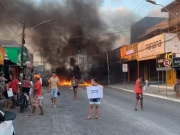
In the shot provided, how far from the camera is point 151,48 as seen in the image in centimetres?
3550

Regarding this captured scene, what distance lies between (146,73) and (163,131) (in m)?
37.4

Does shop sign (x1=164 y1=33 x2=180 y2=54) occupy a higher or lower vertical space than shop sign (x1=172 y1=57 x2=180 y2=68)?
higher

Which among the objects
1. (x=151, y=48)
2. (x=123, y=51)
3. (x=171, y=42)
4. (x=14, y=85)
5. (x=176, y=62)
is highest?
(x=123, y=51)

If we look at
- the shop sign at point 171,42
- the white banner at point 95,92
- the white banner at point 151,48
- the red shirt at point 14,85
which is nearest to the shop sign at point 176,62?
the shop sign at point 171,42

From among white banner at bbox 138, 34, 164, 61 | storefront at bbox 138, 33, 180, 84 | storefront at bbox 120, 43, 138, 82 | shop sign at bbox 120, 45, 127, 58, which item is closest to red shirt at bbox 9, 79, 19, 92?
storefront at bbox 138, 33, 180, 84

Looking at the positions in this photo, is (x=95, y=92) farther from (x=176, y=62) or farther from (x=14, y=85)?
(x=176, y=62)

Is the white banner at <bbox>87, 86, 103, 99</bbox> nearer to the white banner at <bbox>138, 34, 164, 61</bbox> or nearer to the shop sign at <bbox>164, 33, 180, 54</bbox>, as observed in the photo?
the shop sign at <bbox>164, 33, 180, 54</bbox>

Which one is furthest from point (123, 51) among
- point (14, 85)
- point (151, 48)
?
point (14, 85)

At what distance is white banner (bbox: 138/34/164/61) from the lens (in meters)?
32.5

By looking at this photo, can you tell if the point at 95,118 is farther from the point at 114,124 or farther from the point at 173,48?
the point at 173,48

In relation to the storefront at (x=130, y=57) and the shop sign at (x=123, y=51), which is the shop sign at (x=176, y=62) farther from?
the shop sign at (x=123, y=51)

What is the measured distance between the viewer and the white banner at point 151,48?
3247 cm

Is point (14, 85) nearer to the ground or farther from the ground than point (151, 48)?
nearer to the ground

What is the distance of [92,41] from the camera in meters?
41.8
